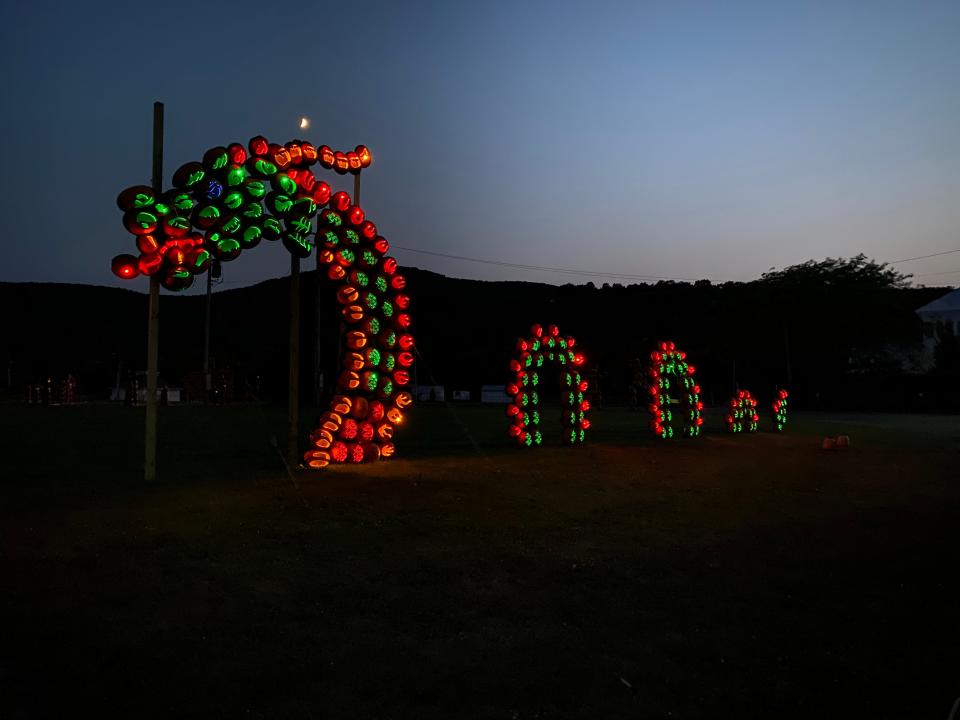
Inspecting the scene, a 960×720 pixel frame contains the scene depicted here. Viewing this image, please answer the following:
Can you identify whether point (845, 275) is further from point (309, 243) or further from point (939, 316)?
point (309, 243)

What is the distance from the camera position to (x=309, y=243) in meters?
12.9

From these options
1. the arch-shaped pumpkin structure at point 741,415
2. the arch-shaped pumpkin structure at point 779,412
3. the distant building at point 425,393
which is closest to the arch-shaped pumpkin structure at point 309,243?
the arch-shaped pumpkin structure at point 741,415

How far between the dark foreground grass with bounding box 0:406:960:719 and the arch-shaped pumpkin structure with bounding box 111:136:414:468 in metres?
2.20

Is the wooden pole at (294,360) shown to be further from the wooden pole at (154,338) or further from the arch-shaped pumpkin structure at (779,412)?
the arch-shaped pumpkin structure at (779,412)

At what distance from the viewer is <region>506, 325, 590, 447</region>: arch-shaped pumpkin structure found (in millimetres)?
17641

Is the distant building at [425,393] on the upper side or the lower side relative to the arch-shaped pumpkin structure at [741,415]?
upper

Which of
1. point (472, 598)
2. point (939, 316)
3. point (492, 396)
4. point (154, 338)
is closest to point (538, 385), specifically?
point (154, 338)

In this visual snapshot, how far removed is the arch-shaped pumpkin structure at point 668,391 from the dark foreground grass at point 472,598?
10021mm

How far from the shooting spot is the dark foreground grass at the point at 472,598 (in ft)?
12.9

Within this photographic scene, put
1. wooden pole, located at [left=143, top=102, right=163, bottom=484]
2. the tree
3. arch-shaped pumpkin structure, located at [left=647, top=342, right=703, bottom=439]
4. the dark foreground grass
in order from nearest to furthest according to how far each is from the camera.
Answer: the dark foreground grass
wooden pole, located at [left=143, top=102, right=163, bottom=484]
arch-shaped pumpkin structure, located at [left=647, top=342, right=703, bottom=439]
the tree

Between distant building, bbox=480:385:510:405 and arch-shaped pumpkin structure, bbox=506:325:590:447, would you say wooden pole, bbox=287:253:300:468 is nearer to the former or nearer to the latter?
arch-shaped pumpkin structure, bbox=506:325:590:447

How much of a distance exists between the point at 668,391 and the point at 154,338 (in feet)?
51.0

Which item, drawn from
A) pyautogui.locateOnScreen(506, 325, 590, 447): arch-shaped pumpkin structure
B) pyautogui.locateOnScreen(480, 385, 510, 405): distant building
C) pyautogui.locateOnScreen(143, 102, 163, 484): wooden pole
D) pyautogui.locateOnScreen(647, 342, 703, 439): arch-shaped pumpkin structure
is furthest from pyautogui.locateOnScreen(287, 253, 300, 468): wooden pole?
pyautogui.locateOnScreen(480, 385, 510, 405): distant building

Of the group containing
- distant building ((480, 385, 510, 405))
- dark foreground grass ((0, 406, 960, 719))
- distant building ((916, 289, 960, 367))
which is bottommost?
dark foreground grass ((0, 406, 960, 719))
